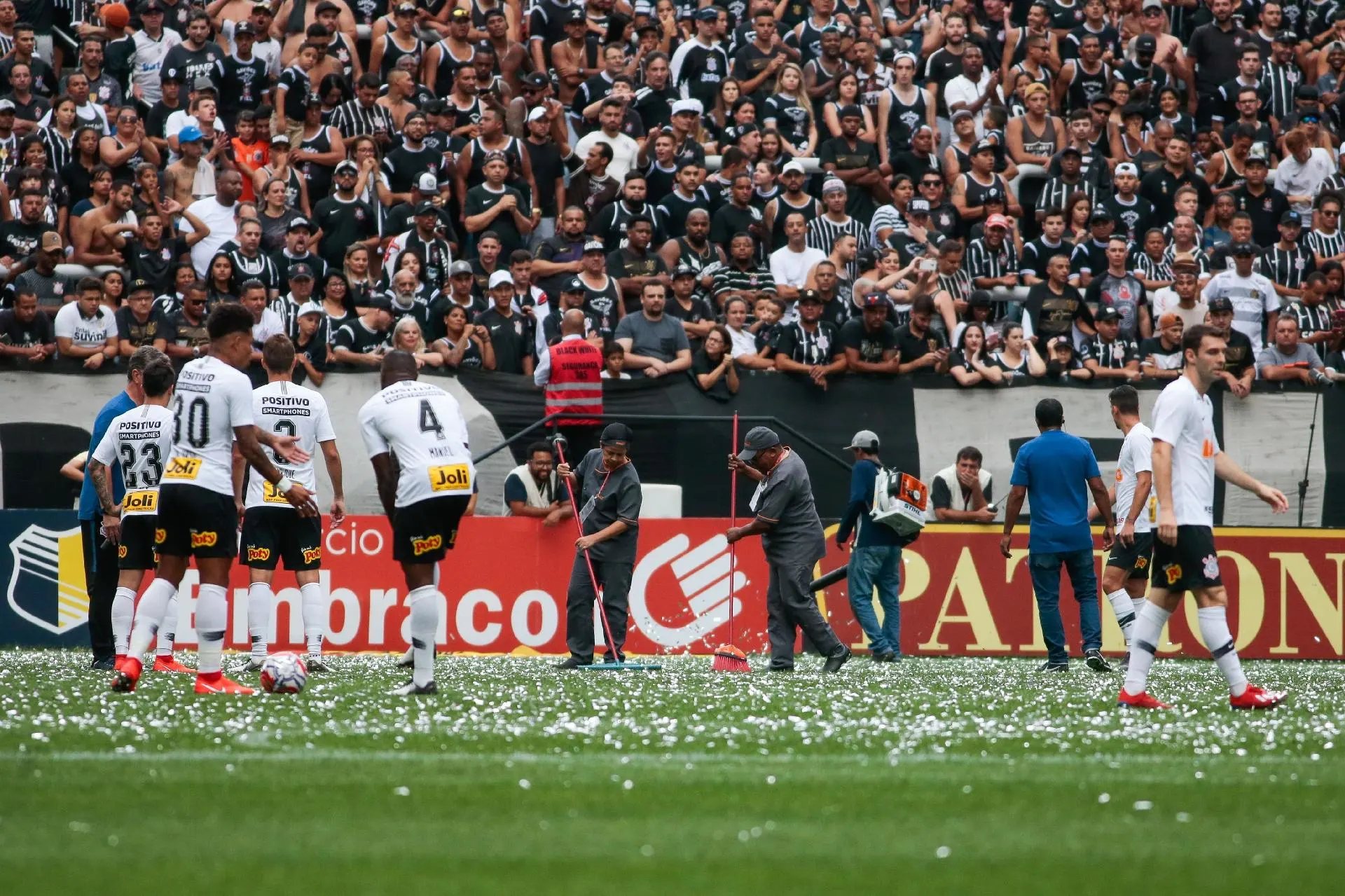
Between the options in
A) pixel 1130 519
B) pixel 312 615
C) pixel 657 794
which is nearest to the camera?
pixel 657 794

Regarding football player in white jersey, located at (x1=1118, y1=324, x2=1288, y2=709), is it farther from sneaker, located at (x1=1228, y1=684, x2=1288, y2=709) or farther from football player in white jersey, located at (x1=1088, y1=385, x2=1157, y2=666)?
football player in white jersey, located at (x1=1088, y1=385, x2=1157, y2=666)

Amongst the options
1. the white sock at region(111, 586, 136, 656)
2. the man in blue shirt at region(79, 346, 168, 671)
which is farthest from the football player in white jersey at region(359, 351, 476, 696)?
the man in blue shirt at region(79, 346, 168, 671)

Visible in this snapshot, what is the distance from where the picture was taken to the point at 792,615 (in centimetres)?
1361

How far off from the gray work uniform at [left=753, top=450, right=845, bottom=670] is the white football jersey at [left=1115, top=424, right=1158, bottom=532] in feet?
8.16

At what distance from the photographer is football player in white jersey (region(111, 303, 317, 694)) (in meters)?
10.2

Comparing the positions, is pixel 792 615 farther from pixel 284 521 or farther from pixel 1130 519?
pixel 284 521

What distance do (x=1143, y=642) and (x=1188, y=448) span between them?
116cm

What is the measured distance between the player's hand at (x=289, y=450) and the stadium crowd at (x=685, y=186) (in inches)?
236

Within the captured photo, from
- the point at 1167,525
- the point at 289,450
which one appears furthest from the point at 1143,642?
the point at 289,450

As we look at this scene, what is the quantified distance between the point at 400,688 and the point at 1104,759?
4.70 meters

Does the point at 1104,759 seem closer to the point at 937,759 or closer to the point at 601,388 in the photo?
the point at 937,759

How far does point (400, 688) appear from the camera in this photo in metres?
10.8

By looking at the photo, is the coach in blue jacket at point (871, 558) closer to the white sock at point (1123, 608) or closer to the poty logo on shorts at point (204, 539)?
the white sock at point (1123, 608)

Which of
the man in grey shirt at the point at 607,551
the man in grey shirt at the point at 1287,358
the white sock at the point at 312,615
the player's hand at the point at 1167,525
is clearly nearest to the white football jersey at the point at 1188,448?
the player's hand at the point at 1167,525
